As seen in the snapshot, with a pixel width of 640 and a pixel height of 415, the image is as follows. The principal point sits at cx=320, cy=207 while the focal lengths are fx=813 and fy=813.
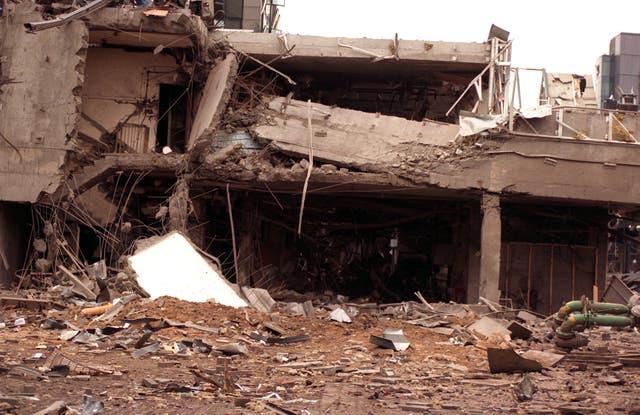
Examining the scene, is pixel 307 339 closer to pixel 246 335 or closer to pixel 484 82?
pixel 246 335

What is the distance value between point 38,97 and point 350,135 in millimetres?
6591

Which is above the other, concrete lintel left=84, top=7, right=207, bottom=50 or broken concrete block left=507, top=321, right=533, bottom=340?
concrete lintel left=84, top=7, right=207, bottom=50

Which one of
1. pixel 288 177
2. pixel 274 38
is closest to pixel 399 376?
pixel 288 177

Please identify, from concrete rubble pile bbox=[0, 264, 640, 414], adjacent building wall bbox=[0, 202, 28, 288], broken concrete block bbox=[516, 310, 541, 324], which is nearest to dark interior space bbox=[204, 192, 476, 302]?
broken concrete block bbox=[516, 310, 541, 324]

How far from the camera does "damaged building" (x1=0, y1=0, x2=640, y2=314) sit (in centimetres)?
1678

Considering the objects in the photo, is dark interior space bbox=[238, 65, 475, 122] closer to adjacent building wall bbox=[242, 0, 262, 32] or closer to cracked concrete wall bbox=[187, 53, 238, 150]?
cracked concrete wall bbox=[187, 53, 238, 150]

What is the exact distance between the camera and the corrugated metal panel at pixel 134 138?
18.9 meters

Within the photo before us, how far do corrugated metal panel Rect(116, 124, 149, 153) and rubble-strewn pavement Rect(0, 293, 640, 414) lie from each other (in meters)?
6.25

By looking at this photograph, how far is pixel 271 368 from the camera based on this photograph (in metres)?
9.43

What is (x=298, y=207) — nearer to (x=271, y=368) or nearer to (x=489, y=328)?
(x=489, y=328)

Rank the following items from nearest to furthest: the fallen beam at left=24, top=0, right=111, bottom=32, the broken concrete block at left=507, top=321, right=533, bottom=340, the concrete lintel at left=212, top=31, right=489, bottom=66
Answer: the broken concrete block at left=507, top=321, right=533, bottom=340
the fallen beam at left=24, top=0, right=111, bottom=32
the concrete lintel at left=212, top=31, right=489, bottom=66

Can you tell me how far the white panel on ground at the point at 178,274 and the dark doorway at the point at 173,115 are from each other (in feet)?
17.9

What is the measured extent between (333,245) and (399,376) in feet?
41.2

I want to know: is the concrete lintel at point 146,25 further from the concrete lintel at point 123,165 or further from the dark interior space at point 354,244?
the dark interior space at point 354,244
